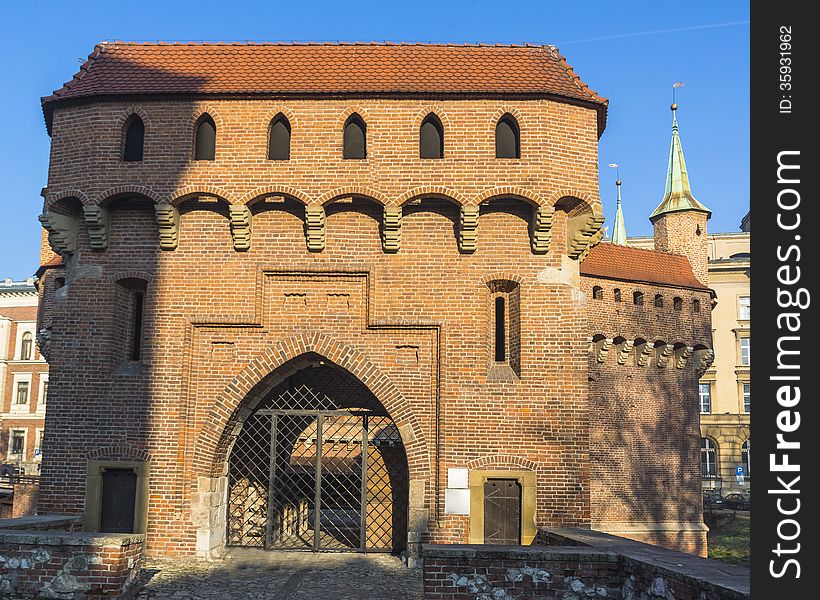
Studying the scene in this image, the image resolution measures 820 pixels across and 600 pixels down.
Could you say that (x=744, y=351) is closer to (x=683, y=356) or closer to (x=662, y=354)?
(x=683, y=356)

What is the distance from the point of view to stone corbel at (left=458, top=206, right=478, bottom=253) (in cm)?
1214

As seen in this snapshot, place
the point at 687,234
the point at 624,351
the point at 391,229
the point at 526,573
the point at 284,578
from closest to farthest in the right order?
the point at 526,573 → the point at 284,578 → the point at 391,229 → the point at 624,351 → the point at 687,234

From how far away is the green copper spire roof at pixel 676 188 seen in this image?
27.1 meters

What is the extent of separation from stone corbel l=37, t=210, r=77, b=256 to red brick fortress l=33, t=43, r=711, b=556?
0.14 ft

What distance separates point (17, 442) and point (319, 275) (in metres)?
38.5

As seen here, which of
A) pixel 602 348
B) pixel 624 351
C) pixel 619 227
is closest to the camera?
pixel 602 348

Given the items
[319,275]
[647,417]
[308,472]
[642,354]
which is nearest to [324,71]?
[319,275]

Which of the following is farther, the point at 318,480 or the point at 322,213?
the point at 318,480

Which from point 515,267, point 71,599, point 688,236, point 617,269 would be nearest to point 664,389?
point 617,269

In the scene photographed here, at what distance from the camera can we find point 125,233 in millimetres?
12734

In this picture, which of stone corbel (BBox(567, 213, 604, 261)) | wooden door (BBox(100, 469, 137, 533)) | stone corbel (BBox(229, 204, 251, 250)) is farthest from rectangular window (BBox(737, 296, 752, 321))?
wooden door (BBox(100, 469, 137, 533))

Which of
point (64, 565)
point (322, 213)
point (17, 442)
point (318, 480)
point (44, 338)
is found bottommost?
point (17, 442)

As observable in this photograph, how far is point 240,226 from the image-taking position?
12422 mm

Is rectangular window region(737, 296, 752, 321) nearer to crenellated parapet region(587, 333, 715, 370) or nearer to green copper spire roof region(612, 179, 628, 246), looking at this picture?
green copper spire roof region(612, 179, 628, 246)
